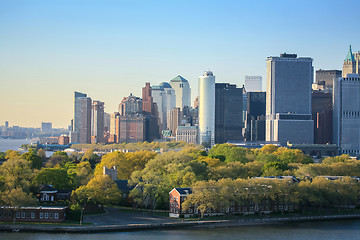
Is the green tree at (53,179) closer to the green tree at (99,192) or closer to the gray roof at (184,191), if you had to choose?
the green tree at (99,192)

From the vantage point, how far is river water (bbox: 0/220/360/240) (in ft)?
210

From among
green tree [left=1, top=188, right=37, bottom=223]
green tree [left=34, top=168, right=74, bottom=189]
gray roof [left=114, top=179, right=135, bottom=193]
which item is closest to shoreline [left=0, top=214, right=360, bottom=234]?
green tree [left=1, top=188, right=37, bottom=223]

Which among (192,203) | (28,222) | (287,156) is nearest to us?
(28,222)

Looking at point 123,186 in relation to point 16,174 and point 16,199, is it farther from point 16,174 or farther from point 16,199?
point 16,199

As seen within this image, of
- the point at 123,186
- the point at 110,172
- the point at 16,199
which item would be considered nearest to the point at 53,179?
the point at 123,186

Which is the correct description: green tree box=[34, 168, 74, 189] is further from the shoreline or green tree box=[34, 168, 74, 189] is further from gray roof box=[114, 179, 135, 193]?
the shoreline

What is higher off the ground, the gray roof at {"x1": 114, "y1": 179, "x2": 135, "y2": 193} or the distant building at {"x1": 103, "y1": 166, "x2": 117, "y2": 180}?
the distant building at {"x1": 103, "y1": 166, "x2": 117, "y2": 180}

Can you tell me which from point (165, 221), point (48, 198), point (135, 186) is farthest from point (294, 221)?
point (48, 198)

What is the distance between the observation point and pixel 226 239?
63.4 meters

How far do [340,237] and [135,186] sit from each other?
2845 centimetres

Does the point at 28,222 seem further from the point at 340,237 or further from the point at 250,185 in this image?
the point at 340,237

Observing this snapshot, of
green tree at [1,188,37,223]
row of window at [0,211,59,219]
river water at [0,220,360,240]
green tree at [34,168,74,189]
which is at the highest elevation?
green tree at [34,168,74,189]

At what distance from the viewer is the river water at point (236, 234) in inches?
2525

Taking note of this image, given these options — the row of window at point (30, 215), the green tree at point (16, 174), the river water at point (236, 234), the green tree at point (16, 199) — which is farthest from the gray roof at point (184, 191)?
the green tree at point (16, 174)
